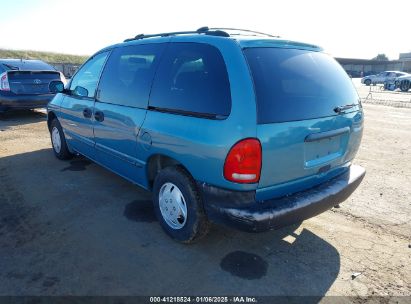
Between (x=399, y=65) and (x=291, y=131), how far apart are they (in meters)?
80.6

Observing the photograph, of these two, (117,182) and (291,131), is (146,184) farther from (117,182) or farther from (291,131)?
(291,131)

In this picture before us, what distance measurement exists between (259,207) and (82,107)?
293cm

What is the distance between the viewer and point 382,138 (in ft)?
25.2

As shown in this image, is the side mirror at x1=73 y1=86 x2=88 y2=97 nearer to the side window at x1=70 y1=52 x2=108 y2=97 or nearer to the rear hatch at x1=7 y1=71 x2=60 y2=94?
the side window at x1=70 y1=52 x2=108 y2=97

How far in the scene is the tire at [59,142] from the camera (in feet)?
17.8

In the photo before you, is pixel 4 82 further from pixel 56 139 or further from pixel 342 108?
pixel 342 108

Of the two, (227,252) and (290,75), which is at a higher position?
(290,75)

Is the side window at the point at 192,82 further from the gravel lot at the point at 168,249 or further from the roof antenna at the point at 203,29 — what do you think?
the gravel lot at the point at 168,249

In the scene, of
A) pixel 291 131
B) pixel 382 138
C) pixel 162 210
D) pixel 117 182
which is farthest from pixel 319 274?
pixel 382 138

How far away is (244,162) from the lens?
2457 mm

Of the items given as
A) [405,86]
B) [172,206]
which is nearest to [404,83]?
[405,86]

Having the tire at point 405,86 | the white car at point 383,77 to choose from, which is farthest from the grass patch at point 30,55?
the tire at point 405,86

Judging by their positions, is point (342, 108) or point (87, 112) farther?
point (87, 112)

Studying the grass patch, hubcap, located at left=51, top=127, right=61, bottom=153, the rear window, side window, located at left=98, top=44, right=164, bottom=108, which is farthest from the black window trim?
the grass patch
